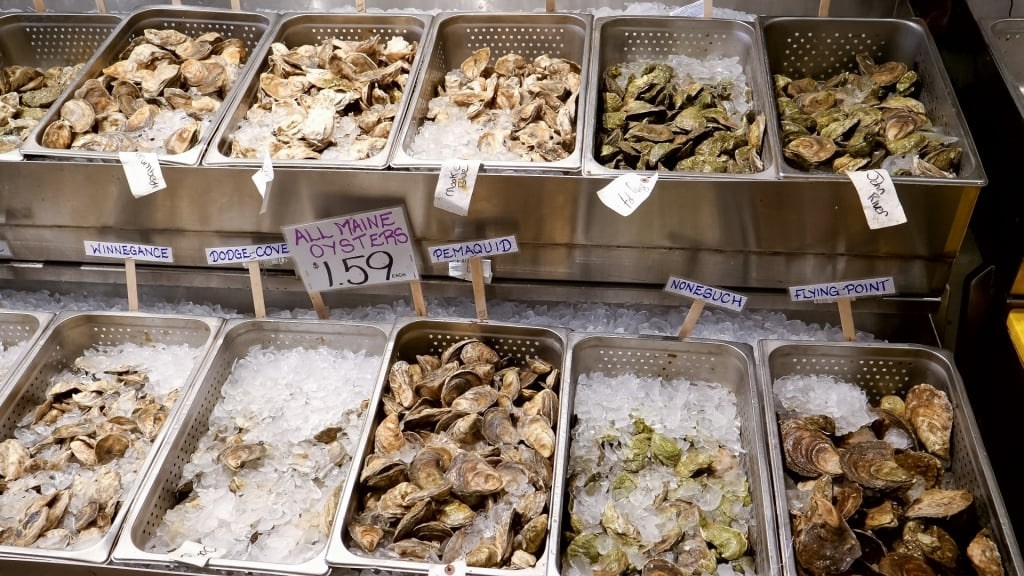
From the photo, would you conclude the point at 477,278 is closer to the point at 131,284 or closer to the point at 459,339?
the point at 459,339

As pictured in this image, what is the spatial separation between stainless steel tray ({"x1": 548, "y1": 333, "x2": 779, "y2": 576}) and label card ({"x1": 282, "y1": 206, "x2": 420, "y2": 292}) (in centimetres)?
58

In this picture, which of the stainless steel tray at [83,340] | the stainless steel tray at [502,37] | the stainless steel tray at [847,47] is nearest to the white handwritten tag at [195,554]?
the stainless steel tray at [83,340]

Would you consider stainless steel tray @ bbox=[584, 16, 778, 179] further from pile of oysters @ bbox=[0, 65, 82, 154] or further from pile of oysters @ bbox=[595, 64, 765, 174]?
pile of oysters @ bbox=[0, 65, 82, 154]

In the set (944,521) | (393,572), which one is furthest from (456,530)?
(944,521)

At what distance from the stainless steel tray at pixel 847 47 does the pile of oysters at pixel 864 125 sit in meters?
0.05

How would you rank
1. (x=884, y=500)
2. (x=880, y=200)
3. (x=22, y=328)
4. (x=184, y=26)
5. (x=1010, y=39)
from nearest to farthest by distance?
(x=884, y=500) < (x=880, y=200) < (x=22, y=328) < (x=1010, y=39) < (x=184, y=26)

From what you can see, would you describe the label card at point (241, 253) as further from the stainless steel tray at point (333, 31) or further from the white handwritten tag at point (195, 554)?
the white handwritten tag at point (195, 554)

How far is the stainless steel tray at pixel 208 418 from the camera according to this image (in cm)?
192

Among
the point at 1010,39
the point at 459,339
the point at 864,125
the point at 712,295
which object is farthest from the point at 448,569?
the point at 1010,39

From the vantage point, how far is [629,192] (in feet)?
7.64

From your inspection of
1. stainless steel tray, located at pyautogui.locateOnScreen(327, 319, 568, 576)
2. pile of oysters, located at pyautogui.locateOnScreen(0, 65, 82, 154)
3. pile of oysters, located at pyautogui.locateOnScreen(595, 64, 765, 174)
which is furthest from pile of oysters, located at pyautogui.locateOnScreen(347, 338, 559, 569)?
pile of oysters, located at pyautogui.locateOnScreen(0, 65, 82, 154)

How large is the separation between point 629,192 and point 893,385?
3.27ft

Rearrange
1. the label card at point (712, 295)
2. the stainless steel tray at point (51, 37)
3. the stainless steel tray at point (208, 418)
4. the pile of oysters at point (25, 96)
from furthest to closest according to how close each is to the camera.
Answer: the stainless steel tray at point (51, 37) → the pile of oysters at point (25, 96) → the label card at point (712, 295) → the stainless steel tray at point (208, 418)

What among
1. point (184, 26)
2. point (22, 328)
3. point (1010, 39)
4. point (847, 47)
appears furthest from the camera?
point (184, 26)
